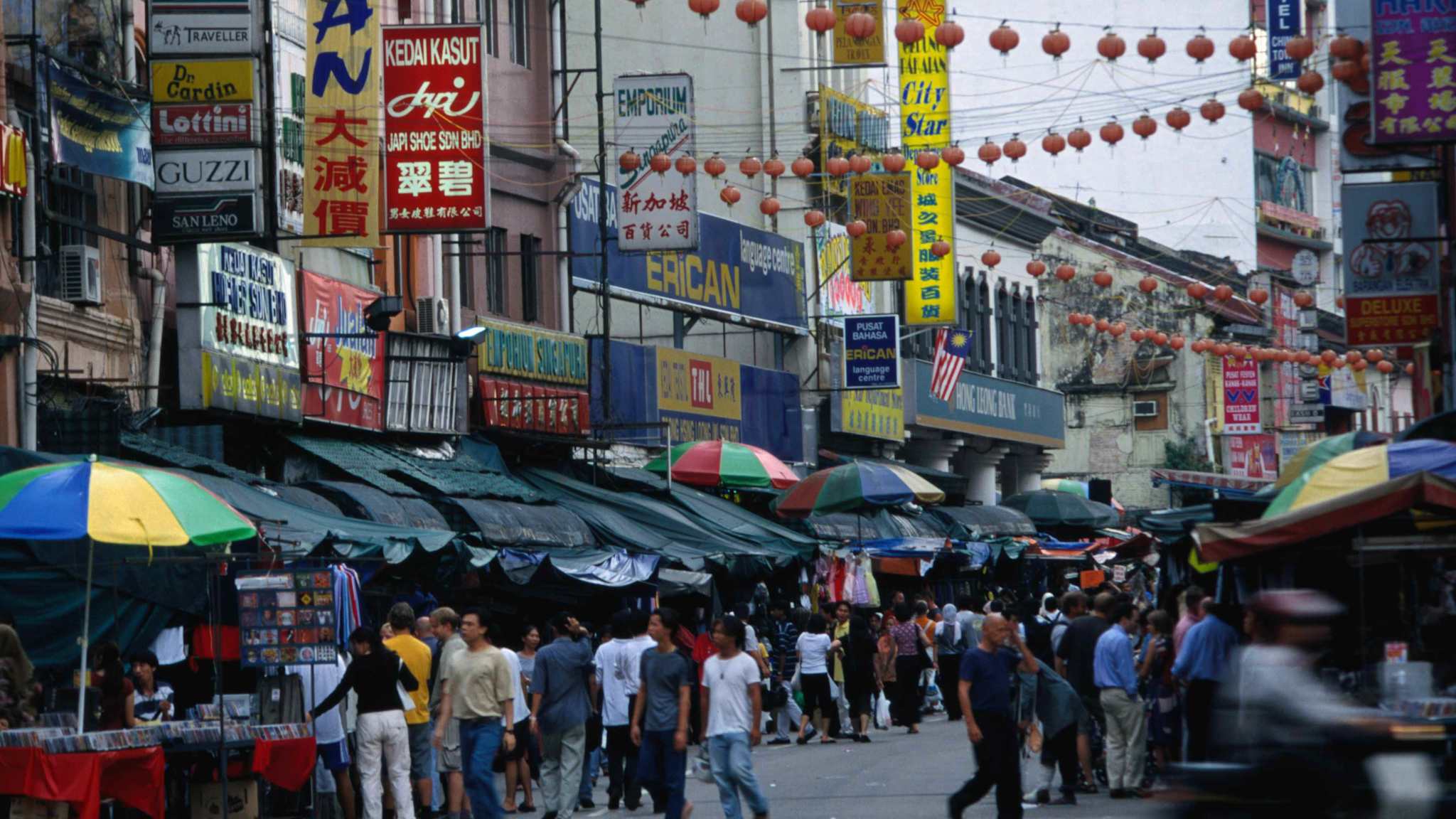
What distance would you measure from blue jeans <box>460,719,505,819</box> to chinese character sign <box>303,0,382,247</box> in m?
8.14

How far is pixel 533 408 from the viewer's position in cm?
2941

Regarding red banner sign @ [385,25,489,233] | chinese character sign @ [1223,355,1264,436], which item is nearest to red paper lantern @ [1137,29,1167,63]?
red banner sign @ [385,25,489,233]

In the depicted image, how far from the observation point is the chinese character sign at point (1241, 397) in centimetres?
5803

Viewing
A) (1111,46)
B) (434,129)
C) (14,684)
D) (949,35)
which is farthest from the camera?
(434,129)

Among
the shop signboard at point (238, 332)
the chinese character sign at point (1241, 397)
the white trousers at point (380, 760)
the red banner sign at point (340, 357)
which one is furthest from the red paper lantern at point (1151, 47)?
the chinese character sign at point (1241, 397)

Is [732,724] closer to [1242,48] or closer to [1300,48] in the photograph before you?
[1242,48]

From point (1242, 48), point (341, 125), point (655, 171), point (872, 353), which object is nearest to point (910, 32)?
point (1242, 48)

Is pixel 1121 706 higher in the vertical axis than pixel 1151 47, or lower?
lower

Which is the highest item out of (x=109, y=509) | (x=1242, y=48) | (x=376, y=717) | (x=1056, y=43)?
(x=1056, y=43)

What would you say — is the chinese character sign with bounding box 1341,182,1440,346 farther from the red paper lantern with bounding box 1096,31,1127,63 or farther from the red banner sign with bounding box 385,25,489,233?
the red banner sign with bounding box 385,25,489,233

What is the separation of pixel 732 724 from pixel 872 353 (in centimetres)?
2466

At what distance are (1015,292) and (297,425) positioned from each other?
104 feet

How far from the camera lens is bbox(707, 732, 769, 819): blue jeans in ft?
49.3

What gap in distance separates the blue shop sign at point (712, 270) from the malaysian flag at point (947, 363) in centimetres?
514
